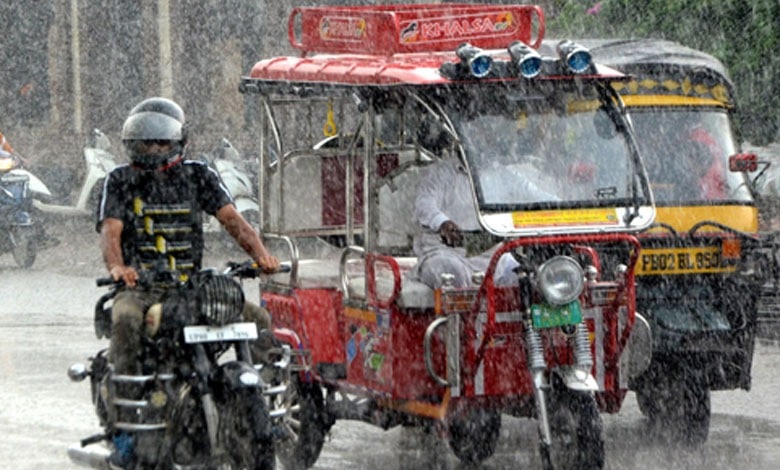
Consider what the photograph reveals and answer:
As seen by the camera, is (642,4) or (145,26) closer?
(642,4)

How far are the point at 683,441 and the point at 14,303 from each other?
7351 mm

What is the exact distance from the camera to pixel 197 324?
6898 millimetres

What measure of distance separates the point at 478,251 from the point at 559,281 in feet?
2.10

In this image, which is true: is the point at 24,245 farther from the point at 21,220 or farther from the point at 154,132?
the point at 154,132

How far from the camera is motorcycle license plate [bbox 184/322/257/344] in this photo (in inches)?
269

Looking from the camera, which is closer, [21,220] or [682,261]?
[682,261]

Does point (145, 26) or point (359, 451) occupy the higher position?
point (145, 26)

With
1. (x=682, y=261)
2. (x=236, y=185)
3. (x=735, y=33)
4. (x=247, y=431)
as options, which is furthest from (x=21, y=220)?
(x=247, y=431)

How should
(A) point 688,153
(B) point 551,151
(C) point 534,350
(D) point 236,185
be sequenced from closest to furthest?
(C) point 534,350, (B) point 551,151, (A) point 688,153, (D) point 236,185

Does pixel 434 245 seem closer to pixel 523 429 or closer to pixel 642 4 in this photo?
pixel 523 429

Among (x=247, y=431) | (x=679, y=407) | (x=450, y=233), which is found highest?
(x=450, y=233)

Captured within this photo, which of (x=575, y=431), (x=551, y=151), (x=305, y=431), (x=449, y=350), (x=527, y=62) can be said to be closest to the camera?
(x=575, y=431)

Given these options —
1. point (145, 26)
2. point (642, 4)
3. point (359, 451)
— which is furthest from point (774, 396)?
point (145, 26)

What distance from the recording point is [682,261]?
31.7 feet
